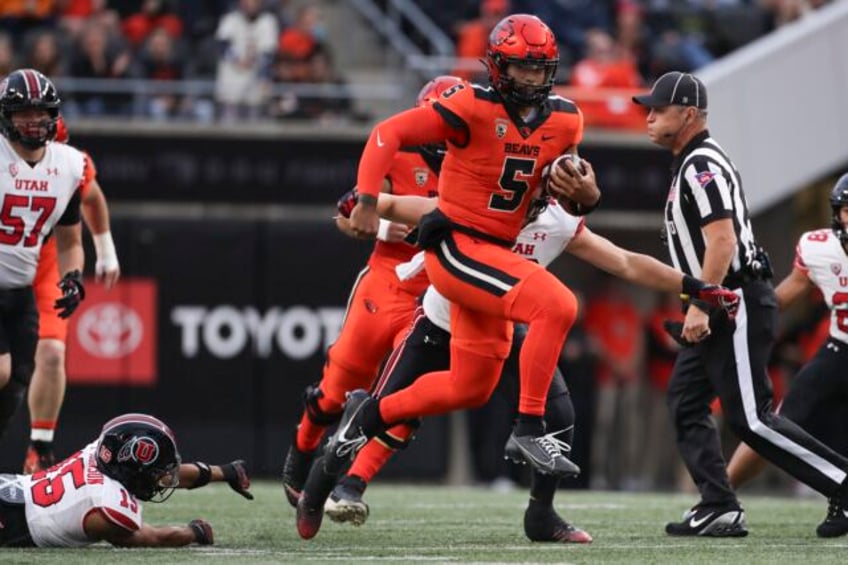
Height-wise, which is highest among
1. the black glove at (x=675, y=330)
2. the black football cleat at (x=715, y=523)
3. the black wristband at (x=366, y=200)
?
the black wristband at (x=366, y=200)

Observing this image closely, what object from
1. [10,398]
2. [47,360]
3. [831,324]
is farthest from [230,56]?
[831,324]

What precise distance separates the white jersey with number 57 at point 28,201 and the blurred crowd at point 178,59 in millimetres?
5395

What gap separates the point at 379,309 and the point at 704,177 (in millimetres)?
1641

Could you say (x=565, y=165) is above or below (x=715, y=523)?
above

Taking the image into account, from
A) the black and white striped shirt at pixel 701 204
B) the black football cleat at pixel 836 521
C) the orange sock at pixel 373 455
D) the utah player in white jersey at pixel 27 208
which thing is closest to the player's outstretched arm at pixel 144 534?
the orange sock at pixel 373 455

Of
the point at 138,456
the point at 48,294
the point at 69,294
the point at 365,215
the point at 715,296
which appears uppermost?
the point at 365,215

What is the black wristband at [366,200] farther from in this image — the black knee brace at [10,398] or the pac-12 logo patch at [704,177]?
the black knee brace at [10,398]

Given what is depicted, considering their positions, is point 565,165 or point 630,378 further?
point 630,378

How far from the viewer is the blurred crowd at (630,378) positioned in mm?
13969

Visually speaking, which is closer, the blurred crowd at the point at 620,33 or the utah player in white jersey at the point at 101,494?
the utah player in white jersey at the point at 101,494

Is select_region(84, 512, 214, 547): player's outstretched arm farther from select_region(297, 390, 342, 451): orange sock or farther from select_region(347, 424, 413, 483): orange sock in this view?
select_region(297, 390, 342, 451): orange sock

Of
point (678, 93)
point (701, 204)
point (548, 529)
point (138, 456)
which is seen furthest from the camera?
point (678, 93)

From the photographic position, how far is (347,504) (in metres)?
6.84

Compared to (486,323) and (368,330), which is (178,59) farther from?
(486,323)
